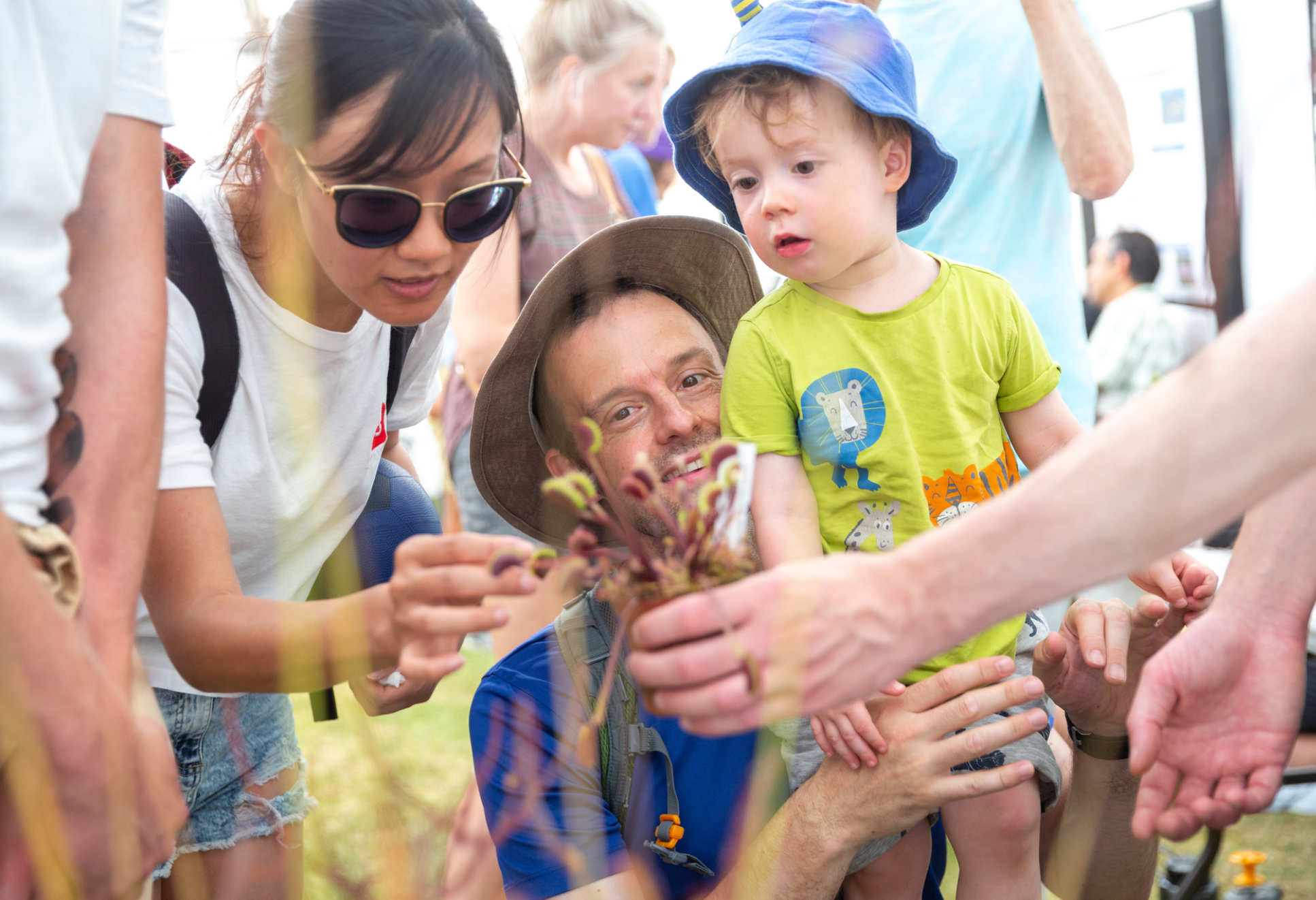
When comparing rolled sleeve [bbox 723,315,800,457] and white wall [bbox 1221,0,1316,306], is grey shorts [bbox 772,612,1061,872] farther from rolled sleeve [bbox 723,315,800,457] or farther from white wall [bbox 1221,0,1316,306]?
white wall [bbox 1221,0,1316,306]

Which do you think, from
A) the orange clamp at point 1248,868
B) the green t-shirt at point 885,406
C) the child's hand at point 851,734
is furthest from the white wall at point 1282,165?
the child's hand at point 851,734

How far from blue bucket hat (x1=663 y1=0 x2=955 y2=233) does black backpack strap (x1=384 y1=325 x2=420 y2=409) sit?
1.92ft

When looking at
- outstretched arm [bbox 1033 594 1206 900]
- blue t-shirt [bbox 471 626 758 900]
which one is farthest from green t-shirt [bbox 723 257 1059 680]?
blue t-shirt [bbox 471 626 758 900]

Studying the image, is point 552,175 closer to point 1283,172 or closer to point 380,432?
point 380,432

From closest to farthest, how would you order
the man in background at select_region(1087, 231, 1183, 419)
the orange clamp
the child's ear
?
the child's ear, the orange clamp, the man in background at select_region(1087, 231, 1183, 419)

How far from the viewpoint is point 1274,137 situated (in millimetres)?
3814

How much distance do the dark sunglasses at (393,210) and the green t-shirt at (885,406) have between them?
499 mm

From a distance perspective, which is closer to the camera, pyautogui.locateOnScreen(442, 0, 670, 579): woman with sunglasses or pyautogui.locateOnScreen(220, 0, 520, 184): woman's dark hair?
pyautogui.locateOnScreen(220, 0, 520, 184): woman's dark hair

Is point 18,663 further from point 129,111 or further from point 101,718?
point 129,111

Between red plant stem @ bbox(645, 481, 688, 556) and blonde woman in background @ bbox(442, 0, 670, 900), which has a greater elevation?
blonde woman in background @ bbox(442, 0, 670, 900)

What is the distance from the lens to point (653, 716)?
1.85 m

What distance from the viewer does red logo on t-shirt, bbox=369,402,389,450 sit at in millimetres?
1958

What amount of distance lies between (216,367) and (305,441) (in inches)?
9.6

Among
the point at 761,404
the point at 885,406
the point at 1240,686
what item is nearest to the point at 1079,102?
the point at 885,406
